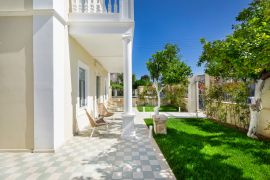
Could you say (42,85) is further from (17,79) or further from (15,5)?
(15,5)

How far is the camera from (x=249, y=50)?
405 centimetres

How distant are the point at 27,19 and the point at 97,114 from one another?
821cm

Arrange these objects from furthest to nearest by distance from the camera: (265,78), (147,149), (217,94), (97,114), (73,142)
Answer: (97,114), (217,94), (265,78), (73,142), (147,149)

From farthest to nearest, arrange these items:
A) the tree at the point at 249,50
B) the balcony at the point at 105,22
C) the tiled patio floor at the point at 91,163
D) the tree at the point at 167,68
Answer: the tree at the point at 167,68
the balcony at the point at 105,22
the tiled patio floor at the point at 91,163
the tree at the point at 249,50

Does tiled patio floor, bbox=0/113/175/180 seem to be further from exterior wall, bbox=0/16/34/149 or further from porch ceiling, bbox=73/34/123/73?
porch ceiling, bbox=73/34/123/73

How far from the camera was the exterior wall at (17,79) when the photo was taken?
18.5 ft

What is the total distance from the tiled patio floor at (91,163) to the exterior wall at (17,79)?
704 millimetres

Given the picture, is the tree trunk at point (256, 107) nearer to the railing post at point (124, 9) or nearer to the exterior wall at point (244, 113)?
the exterior wall at point (244, 113)

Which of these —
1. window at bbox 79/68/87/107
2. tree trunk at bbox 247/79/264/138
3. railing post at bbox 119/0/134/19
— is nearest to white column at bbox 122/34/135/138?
railing post at bbox 119/0/134/19

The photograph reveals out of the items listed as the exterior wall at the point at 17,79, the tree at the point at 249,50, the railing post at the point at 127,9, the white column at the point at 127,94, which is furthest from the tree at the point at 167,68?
the exterior wall at the point at 17,79

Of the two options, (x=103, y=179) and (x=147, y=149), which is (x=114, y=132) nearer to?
(x=147, y=149)

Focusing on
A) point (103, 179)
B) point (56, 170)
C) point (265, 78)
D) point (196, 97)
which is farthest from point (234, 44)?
point (196, 97)

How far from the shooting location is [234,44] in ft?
16.6

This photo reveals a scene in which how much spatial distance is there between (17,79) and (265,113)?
8.68 m
